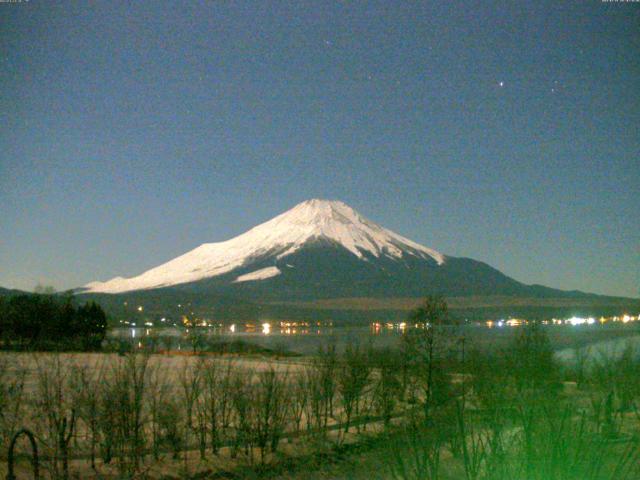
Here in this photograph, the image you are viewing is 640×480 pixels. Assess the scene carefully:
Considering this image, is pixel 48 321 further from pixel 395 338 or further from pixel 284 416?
pixel 284 416

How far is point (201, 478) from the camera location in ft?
35.5

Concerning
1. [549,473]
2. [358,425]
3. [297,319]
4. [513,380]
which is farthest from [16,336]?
[297,319]

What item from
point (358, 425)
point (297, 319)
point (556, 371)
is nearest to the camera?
point (358, 425)

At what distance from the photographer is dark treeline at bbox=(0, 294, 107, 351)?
41500 mm

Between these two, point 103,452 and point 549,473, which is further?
point 103,452

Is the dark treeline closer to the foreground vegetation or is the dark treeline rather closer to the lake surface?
the lake surface

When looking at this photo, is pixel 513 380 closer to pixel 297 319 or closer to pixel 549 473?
pixel 549 473

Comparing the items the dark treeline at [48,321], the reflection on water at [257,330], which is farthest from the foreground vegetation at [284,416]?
the dark treeline at [48,321]

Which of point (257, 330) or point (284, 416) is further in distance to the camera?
point (257, 330)

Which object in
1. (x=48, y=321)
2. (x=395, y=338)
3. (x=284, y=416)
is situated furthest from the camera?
(x=395, y=338)

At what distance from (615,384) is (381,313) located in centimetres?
15707

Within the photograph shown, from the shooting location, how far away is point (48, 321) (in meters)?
44.2

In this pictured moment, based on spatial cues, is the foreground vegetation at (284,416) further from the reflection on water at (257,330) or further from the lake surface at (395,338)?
the reflection on water at (257,330)

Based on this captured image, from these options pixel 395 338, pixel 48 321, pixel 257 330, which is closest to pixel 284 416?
pixel 48 321
